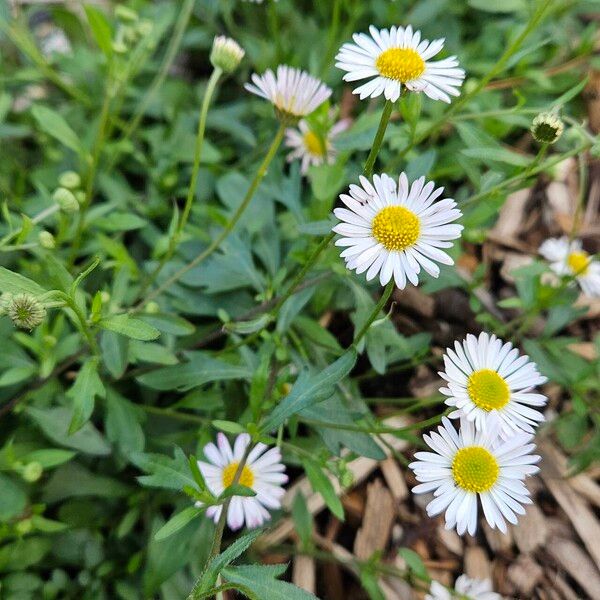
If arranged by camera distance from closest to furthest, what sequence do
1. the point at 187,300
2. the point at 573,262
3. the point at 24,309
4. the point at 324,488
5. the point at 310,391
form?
the point at 24,309 < the point at 310,391 < the point at 324,488 < the point at 187,300 < the point at 573,262

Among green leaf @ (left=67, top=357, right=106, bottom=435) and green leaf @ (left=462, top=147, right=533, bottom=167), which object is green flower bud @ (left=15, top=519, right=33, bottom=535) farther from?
green leaf @ (left=462, top=147, right=533, bottom=167)

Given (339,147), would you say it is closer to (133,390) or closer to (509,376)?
(509,376)

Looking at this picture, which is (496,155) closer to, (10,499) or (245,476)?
(245,476)

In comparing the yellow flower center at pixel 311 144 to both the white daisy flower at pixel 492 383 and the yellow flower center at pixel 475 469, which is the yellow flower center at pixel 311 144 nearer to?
the white daisy flower at pixel 492 383

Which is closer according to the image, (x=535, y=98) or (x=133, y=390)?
(x=133, y=390)

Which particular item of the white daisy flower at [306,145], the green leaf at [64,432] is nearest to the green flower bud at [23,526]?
the green leaf at [64,432]

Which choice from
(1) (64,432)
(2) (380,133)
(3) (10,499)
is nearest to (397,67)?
(2) (380,133)

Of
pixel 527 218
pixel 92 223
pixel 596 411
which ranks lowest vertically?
pixel 596 411

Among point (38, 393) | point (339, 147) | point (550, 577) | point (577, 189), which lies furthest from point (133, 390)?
point (577, 189)
